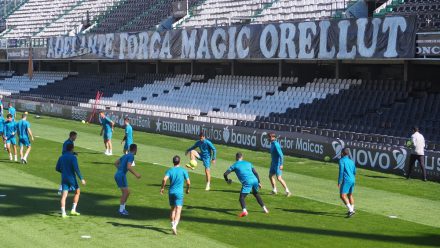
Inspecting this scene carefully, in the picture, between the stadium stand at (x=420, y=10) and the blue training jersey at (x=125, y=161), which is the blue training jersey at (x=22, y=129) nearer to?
the blue training jersey at (x=125, y=161)

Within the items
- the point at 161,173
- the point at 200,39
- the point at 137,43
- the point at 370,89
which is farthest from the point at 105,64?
the point at 161,173

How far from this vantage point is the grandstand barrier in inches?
993

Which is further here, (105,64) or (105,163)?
(105,64)

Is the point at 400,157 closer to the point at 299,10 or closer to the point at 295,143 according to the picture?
the point at 295,143

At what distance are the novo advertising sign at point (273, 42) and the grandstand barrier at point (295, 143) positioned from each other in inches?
198

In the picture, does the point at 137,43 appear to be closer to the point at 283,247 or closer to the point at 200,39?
the point at 200,39

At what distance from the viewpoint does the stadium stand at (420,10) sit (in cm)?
3069

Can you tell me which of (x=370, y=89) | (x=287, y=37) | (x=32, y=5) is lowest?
(x=370, y=89)

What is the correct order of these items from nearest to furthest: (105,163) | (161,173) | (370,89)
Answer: (161,173) < (105,163) < (370,89)

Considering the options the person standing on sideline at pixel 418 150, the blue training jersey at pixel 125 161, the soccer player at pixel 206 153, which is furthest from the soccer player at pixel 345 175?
the person standing on sideline at pixel 418 150

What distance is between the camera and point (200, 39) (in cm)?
4309

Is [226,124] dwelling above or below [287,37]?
below

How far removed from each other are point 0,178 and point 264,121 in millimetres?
16716

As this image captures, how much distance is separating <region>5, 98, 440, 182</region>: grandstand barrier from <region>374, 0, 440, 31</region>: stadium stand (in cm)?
681
